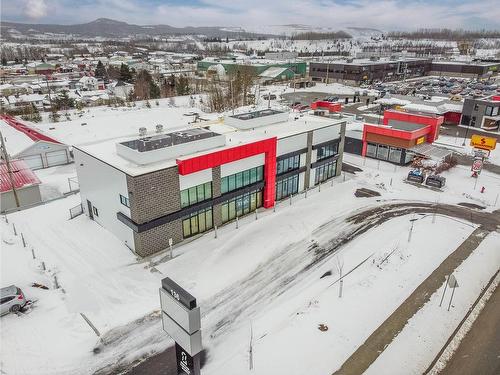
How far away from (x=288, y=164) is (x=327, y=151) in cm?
685

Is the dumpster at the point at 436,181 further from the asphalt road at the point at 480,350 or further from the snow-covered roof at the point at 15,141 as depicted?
the snow-covered roof at the point at 15,141

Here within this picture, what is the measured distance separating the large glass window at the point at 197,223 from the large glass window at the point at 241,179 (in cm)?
252

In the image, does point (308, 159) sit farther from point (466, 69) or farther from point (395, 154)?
point (466, 69)

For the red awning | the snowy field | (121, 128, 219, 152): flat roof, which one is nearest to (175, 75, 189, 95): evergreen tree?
the red awning

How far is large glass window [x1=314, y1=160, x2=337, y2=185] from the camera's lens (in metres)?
41.3

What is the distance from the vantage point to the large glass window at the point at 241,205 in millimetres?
32312

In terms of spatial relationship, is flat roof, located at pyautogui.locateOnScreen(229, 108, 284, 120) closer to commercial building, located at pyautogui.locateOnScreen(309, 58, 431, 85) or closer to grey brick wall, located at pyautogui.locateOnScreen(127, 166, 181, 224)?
grey brick wall, located at pyautogui.locateOnScreen(127, 166, 181, 224)

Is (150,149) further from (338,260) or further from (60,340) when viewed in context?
(338,260)

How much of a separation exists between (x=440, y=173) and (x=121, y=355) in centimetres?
4186

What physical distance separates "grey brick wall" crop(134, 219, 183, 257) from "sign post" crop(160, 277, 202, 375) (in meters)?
13.1

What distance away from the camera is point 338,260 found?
27.2 meters

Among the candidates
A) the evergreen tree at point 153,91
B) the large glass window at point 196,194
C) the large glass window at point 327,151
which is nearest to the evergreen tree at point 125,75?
the evergreen tree at point 153,91

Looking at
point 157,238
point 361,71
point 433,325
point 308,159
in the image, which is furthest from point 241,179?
point 361,71

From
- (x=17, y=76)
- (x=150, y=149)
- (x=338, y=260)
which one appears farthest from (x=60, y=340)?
(x=17, y=76)
